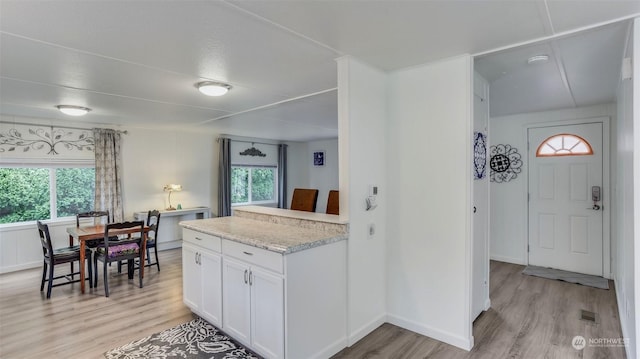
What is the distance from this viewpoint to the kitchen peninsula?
2.16 meters

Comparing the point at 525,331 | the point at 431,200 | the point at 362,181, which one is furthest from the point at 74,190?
the point at 525,331

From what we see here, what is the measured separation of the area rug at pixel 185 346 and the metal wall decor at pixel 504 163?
4304mm

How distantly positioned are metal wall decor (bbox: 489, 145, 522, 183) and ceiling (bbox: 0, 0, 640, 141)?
4.42 feet

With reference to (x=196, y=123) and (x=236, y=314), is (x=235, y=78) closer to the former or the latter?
(x=236, y=314)

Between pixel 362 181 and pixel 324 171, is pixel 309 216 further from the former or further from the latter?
pixel 324 171

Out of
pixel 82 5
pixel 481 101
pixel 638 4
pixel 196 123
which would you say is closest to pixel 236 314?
pixel 82 5

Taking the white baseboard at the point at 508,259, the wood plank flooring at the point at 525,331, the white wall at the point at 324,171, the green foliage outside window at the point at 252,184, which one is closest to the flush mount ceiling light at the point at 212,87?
the wood plank flooring at the point at 525,331

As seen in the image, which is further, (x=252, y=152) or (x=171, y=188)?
(x=252, y=152)

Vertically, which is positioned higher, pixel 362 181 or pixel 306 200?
Result: pixel 362 181

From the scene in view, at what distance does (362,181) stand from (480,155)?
1.24 m

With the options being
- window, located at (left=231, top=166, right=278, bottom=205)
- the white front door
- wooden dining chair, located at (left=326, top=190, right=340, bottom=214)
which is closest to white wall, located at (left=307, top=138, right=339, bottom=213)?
window, located at (left=231, top=166, right=278, bottom=205)

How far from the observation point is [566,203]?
4492 mm

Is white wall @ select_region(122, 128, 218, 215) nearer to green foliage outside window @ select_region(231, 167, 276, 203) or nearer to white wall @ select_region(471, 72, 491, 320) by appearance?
green foliage outside window @ select_region(231, 167, 276, 203)

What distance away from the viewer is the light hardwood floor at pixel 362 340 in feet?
8.33
